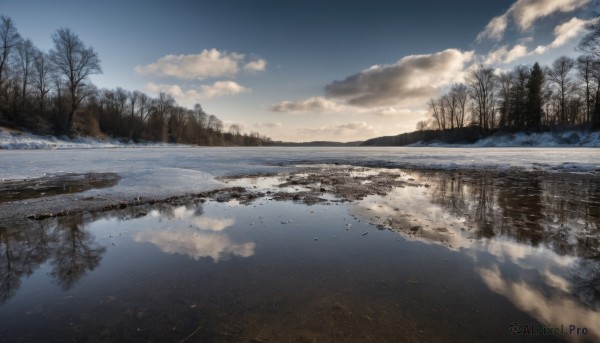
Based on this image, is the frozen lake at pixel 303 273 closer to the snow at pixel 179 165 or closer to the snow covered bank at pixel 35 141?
the snow at pixel 179 165

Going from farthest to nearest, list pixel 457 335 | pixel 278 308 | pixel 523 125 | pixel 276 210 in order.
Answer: pixel 523 125 → pixel 276 210 → pixel 278 308 → pixel 457 335

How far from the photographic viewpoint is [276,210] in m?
7.51

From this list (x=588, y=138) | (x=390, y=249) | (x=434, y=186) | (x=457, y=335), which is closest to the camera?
(x=457, y=335)

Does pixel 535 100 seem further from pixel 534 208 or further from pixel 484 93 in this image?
pixel 534 208

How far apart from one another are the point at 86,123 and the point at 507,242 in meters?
72.1

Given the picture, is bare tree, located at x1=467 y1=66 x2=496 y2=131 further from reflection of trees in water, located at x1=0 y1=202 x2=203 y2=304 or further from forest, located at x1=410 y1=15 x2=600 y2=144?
reflection of trees in water, located at x1=0 y1=202 x2=203 y2=304

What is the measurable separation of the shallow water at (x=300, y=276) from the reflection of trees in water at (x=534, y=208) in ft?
0.22

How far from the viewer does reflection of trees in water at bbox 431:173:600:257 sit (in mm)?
5098

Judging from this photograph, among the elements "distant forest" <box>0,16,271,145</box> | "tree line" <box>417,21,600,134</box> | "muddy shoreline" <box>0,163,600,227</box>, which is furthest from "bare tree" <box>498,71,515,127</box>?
"distant forest" <box>0,16,271,145</box>

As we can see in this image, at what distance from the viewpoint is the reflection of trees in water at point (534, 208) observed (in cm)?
510

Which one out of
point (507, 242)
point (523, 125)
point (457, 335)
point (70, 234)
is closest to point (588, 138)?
point (523, 125)

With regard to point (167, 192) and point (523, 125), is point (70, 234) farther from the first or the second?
point (523, 125)

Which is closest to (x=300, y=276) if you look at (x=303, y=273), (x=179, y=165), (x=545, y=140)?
(x=303, y=273)

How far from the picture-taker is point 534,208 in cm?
740
